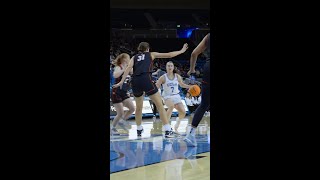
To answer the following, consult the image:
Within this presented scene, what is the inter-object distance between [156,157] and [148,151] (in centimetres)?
46

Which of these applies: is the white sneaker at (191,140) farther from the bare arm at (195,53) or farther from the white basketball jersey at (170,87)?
the white basketball jersey at (170,87)

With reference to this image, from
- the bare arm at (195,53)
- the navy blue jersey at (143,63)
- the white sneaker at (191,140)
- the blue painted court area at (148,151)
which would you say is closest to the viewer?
the blue painted court area at (148,151)

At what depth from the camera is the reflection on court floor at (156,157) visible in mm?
3576

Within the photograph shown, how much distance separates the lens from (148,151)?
4.82 metres

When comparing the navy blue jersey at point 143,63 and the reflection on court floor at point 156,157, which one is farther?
the navy blue jersey at point 143,63

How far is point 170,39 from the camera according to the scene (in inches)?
597

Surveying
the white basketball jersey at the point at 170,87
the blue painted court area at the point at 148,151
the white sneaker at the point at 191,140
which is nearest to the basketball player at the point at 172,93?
the white basketball jersey at the point at 170,87

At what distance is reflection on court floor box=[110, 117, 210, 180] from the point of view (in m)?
3.58

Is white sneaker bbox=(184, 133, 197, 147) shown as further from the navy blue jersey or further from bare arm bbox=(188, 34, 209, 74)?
bare arm bbox=(188, 34, 209, 74)
